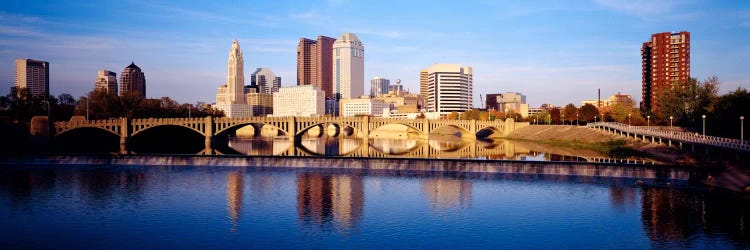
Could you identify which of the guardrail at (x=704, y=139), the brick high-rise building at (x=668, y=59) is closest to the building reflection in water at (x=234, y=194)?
the guardrail at (x=704, y=139)

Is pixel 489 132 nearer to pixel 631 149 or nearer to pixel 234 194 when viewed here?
pixel 631 149

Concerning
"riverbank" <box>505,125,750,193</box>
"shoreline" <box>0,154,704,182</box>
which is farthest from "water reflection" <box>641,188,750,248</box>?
"shoreline" <box>0,154,704,182</box>

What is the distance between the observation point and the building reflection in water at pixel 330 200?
35875 mm

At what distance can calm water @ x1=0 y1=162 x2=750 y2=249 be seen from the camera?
31469mm

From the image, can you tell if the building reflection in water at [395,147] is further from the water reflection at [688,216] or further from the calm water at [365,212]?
the water reflection at [688,216]

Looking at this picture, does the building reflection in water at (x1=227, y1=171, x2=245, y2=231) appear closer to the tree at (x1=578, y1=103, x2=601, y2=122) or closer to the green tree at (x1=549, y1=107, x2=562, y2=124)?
the tree at (x1=578, y1=103, x2=601, y2=122)

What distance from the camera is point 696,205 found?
40.1 metres

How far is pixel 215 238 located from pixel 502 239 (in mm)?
15500

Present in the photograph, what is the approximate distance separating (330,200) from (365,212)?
210 inches

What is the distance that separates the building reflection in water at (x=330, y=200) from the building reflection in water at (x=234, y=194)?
4038 mm

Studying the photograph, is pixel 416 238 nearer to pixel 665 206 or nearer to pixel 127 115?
pixel 665 206

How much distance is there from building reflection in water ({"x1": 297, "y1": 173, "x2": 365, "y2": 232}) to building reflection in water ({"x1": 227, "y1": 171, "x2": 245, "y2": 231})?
4038mm

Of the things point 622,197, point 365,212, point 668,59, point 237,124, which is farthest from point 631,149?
point 668,59

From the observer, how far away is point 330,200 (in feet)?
142
